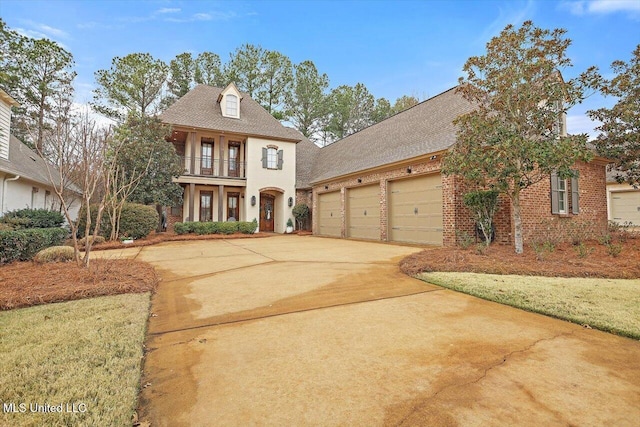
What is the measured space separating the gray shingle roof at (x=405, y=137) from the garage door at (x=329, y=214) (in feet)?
3.55

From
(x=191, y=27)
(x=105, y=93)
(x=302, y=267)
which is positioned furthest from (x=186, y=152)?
(x=302, y=267)

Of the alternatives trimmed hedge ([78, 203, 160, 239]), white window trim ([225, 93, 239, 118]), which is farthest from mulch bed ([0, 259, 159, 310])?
white window trim ([225, 93, 239, 118])

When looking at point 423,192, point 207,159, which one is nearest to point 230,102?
point 207,159

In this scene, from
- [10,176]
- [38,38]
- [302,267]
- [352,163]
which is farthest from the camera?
[38,38]

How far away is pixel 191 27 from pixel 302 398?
45.4ft

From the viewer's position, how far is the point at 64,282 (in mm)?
4293

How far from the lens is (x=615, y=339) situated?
258 cm

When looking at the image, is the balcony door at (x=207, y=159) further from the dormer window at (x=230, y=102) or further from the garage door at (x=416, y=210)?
the garage door at (x=416, y=210)

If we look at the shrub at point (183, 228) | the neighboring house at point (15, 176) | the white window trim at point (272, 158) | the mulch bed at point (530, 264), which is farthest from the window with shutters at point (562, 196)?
the neighboring house at point (15, 176)

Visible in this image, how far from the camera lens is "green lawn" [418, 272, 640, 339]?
2.96 m

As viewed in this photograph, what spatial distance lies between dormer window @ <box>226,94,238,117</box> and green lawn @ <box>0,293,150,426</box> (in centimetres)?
1586

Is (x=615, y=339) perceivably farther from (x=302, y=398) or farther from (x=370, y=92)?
(x=370, y=92)

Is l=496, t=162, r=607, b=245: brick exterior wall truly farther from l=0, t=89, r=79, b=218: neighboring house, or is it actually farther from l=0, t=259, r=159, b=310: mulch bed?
l=0, t=89, r=79, b=218: neighboring house

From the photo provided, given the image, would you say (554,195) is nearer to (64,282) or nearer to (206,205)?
(64,282)
